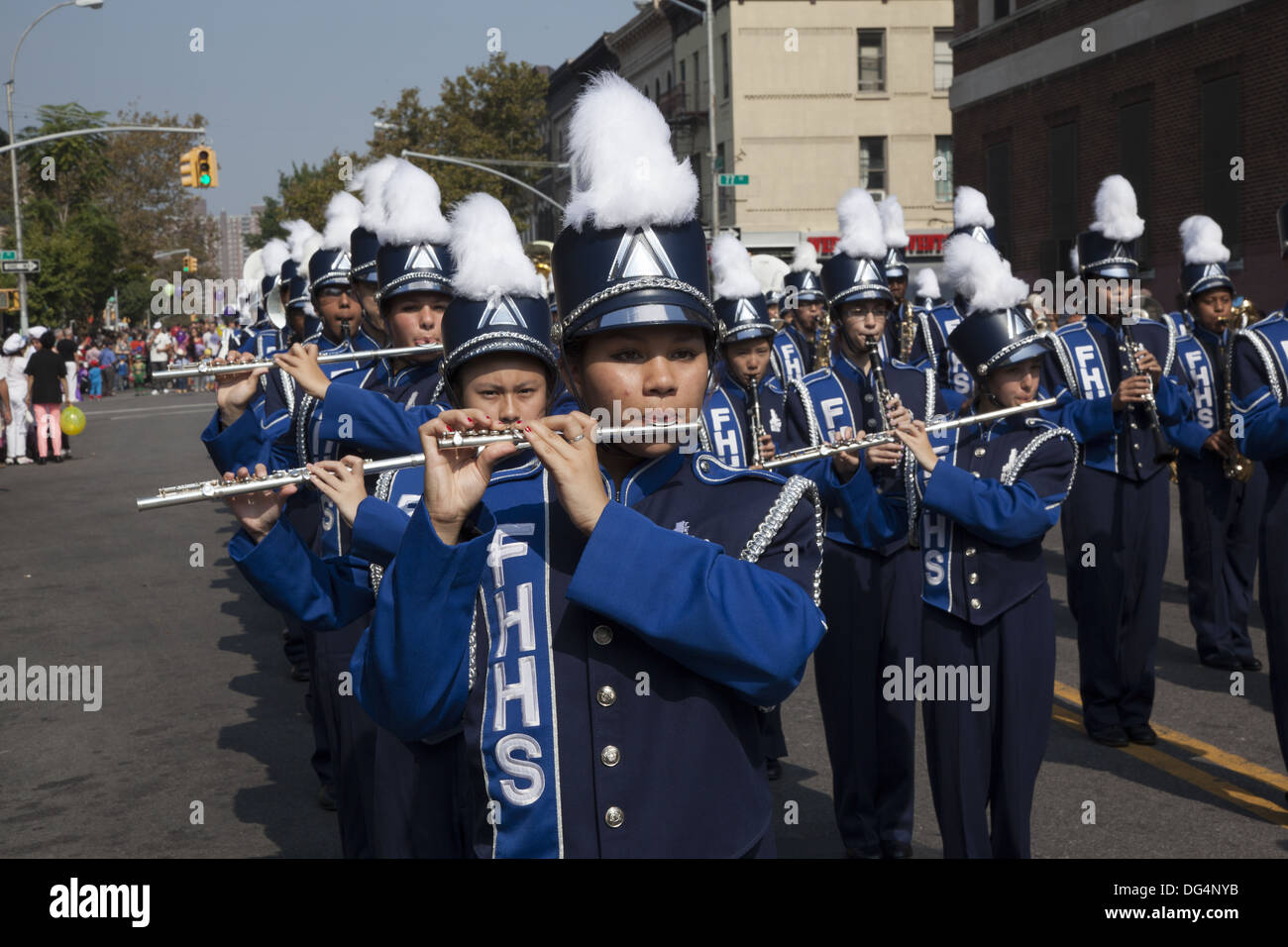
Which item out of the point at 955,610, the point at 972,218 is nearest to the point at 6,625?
the point at 972,218

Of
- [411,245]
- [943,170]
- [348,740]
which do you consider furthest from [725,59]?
[348,740]

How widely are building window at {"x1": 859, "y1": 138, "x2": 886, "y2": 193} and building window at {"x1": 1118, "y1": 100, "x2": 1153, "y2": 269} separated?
23.0 meters

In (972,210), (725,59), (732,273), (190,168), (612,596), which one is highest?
(725,59)

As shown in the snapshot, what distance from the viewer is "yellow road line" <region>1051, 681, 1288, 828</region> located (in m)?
6.61

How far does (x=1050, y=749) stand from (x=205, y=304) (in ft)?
36.6

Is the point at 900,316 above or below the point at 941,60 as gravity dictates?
below

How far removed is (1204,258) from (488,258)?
7879mm

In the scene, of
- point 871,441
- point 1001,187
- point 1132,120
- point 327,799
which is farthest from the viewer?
point 1001,187

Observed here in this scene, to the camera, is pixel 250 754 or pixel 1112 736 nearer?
pixel 1112 736

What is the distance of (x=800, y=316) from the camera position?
13.4m

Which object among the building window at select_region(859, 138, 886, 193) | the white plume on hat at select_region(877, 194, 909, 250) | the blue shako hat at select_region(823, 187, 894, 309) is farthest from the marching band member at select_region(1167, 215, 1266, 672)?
the building window at select_region(859, 138, 886, 193)

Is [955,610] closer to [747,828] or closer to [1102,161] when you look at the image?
[747,828]

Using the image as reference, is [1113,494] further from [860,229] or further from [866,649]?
[866,649]
